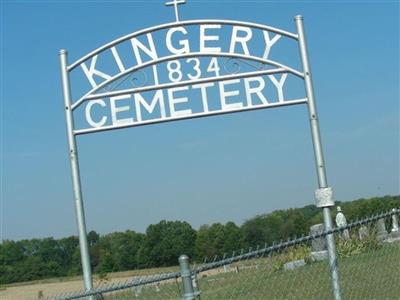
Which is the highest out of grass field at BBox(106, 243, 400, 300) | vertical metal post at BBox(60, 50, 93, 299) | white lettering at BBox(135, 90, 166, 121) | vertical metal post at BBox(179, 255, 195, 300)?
white lettering at BBox(135, 90, 166, 121)

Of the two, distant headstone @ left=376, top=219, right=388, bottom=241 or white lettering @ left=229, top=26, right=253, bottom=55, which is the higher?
white lettering @ left=229, top=26, right=253, bottom=55

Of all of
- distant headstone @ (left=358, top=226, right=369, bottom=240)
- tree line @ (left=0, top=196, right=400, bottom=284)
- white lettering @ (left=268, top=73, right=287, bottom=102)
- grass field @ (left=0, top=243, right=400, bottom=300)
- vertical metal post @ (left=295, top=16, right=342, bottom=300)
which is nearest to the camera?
vertical metal post @ (left=295, top=16, right=342, bottom=300)

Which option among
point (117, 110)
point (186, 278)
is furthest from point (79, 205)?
point (186, 278)

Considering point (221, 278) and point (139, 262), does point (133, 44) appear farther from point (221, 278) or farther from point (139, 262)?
point (139, 262)

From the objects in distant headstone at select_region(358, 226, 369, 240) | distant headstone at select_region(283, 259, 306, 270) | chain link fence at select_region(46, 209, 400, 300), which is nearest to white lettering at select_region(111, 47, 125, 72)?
chain link fence at select_region(46, 209, 400, 300)

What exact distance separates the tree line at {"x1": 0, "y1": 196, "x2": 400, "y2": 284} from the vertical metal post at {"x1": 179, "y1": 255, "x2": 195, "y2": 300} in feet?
16.0

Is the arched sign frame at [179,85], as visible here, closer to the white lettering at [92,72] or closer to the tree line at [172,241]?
the white lettering at [92,72]

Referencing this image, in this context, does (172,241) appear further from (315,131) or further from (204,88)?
(315,131)

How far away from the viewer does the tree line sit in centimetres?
1396

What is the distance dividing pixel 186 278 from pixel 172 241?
9.23 metres

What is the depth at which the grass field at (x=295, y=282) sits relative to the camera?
329 inches

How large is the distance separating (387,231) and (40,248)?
11937 millimetres

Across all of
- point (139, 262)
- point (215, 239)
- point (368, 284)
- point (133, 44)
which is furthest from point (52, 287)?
point (133, 44)

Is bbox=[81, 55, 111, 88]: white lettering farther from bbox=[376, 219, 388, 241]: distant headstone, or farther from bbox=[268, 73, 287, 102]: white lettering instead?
bbox=[376, 219, 388, 241]: distant headstone
